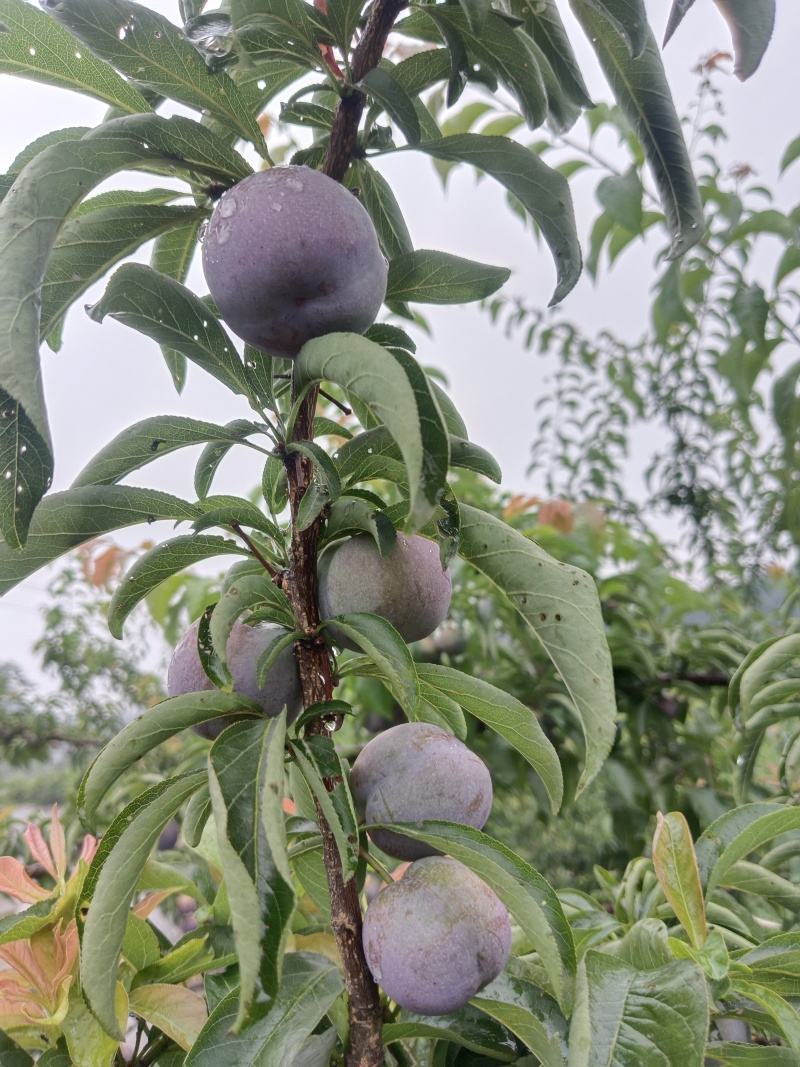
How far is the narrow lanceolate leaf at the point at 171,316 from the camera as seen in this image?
0.44 meters

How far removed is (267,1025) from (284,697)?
0.18m

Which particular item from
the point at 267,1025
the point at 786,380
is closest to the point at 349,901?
the point at 267,1025

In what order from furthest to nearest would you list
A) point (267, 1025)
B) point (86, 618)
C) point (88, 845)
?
point (86, 618)
point (88, 845)
point (267, 1025)

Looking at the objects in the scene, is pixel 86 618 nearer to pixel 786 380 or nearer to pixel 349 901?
pixel 786 380

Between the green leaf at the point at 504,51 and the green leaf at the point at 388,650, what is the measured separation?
13.9 inches

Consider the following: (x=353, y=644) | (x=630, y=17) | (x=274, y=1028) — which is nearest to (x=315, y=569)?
(x=353, y=644)

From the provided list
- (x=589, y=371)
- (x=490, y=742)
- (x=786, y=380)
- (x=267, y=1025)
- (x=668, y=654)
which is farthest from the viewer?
(x=589, y=371)

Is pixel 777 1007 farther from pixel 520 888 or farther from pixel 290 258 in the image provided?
pixel 290 258

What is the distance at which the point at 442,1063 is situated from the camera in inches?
19.3

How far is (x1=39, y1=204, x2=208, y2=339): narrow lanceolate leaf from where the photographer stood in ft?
1.45

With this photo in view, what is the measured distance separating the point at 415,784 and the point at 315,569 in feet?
0.47

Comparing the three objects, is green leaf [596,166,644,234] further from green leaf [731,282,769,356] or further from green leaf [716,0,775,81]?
green leaf [716,0,775,81]

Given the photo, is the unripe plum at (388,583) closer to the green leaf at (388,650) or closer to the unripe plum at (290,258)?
the green leaf at (388,650)

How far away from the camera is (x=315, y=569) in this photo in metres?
0.49
